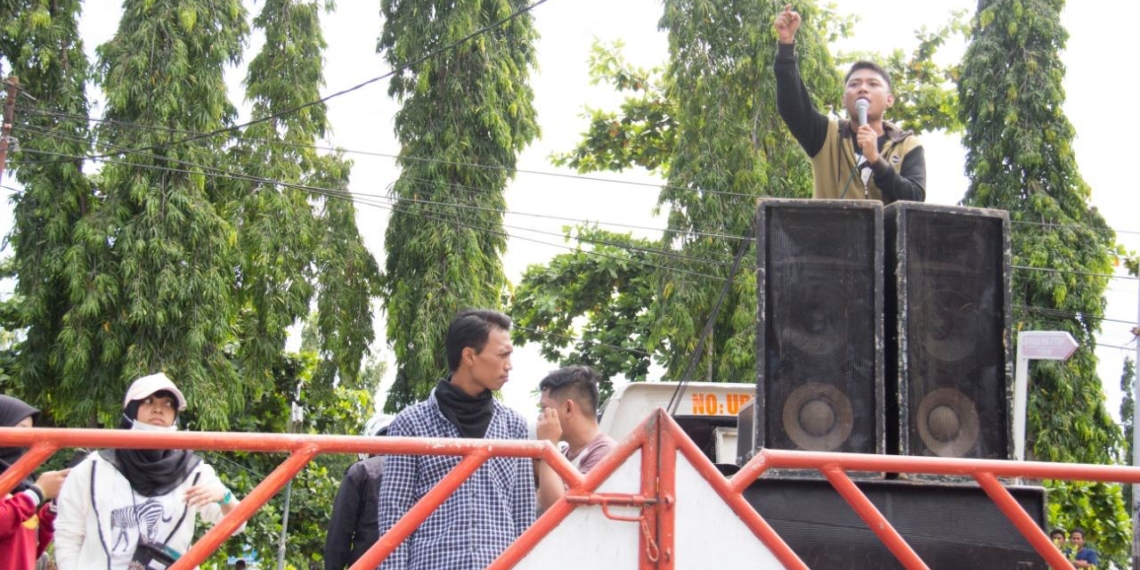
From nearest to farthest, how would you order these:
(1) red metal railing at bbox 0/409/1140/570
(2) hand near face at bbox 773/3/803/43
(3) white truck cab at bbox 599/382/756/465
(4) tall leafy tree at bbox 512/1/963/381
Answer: (1) red metal railing at bbox 0/409/1140/570 < (2) hand near face at bbox 773/3/803/43 < (3) white truck cab at bbox 599/382/756/465 < (4) tall leafy tree at bbox 512/1/963/381

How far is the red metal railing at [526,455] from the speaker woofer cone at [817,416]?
40.4 inches

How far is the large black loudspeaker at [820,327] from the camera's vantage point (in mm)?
4102

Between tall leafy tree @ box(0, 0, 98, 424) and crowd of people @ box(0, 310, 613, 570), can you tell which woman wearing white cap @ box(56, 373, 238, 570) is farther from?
tall leafy tree @ box(0, 0, 98, 424)

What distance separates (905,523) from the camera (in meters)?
3.80

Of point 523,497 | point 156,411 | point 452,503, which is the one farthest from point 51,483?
point 523,497

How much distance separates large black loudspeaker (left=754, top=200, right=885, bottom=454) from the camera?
410 cm

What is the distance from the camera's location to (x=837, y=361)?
163 inches

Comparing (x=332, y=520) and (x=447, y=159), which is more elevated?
(x=447, y=159)

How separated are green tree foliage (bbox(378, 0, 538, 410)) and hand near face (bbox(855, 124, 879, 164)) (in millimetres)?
11214

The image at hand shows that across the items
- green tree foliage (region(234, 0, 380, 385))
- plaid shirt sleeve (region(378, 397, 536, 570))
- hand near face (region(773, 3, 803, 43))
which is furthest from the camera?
green tree foliage (region(234, 0, 380, 385))

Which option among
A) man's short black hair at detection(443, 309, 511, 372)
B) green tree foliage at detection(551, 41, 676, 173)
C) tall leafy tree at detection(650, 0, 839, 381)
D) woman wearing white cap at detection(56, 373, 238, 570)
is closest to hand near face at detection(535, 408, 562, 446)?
man's short black hair at detection(443, 309, 511, 372)

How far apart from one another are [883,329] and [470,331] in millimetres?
1431

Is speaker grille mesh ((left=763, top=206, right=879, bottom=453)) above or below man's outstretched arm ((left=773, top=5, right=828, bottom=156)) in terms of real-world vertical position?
below

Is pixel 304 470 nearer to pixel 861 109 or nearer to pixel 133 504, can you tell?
pixel 133 504
